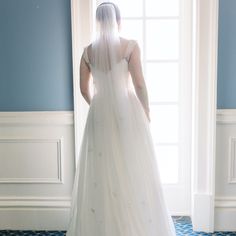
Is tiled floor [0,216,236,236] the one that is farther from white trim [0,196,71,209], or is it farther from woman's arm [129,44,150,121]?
woman's arm [129,44,150,121]

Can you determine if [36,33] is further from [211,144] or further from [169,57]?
[211,144]

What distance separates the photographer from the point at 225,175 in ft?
10.5

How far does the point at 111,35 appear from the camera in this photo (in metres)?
2.54

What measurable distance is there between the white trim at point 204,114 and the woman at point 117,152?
2.18 ft

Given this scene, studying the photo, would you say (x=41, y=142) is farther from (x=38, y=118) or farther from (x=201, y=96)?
(x=201, y=96)

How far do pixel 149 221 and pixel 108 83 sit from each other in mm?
906

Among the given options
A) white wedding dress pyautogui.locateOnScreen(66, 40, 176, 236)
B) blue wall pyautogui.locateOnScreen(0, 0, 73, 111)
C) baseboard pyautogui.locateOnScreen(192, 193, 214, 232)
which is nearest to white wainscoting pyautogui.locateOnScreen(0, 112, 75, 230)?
blue wall pyautogui.locateOnScreen(0, 0, 73, 111)

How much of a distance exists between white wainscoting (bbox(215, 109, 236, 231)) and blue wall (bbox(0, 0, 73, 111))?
1.19 m

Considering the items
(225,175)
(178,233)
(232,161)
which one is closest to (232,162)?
(232,161)

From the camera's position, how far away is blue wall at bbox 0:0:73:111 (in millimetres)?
3088

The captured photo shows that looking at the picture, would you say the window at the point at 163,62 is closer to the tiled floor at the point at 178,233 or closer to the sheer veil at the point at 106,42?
the tiled floor at the point at 178,233

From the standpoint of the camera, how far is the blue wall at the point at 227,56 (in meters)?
3.02

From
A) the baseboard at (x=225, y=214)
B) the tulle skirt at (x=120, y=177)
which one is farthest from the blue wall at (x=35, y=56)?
the baseboard at (x=225, y=214)

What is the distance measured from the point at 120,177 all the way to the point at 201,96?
39.1 inches
